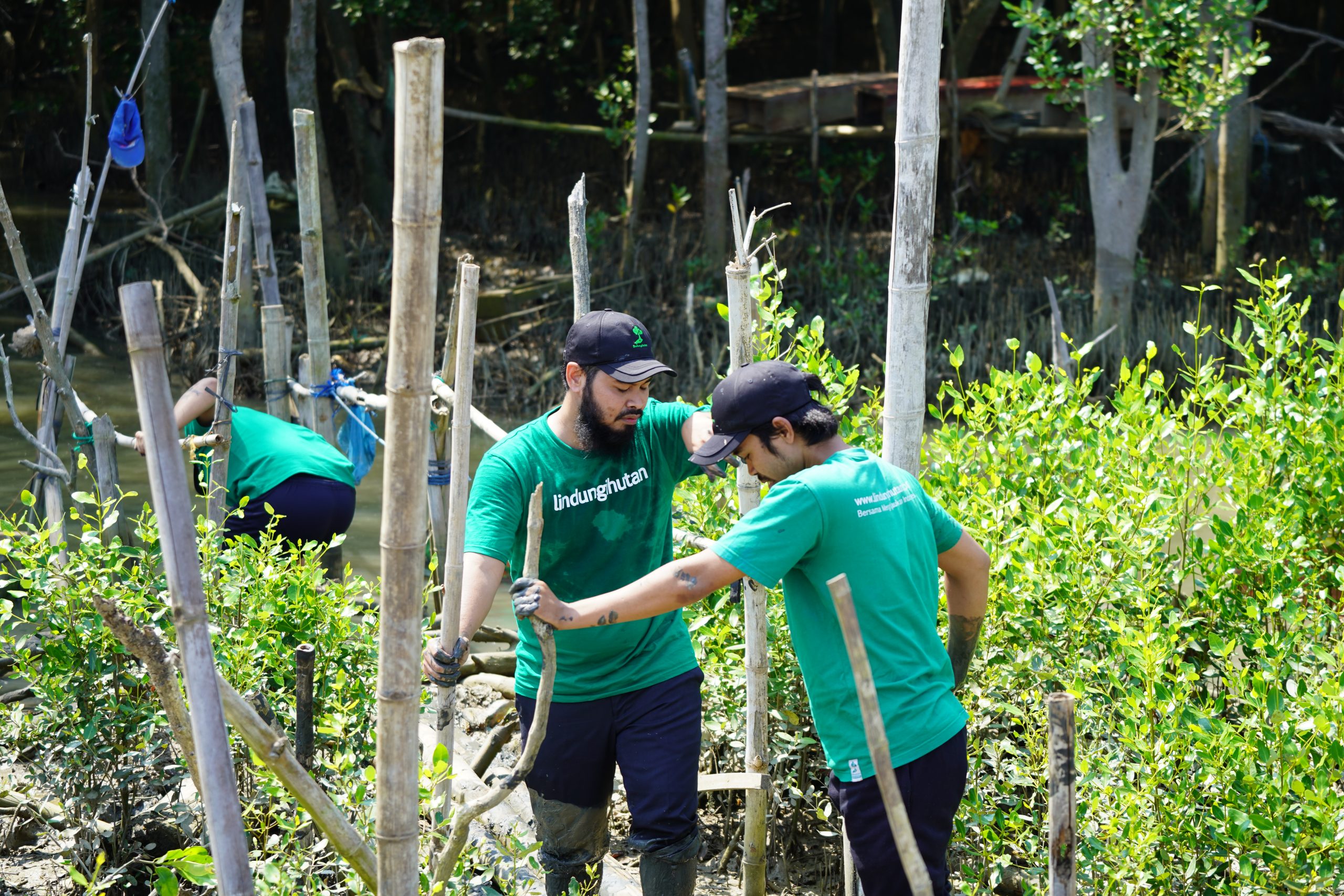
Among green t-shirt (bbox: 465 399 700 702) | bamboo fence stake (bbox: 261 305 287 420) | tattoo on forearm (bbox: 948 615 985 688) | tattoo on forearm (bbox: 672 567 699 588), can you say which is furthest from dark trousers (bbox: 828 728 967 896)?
bamboo fence stake (bbox: 261 305 287 420)

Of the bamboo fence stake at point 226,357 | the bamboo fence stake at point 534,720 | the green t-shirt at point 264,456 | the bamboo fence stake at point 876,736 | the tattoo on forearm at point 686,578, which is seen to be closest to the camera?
the bamboo fence stake at point 876,736

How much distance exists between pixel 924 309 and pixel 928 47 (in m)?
0.56

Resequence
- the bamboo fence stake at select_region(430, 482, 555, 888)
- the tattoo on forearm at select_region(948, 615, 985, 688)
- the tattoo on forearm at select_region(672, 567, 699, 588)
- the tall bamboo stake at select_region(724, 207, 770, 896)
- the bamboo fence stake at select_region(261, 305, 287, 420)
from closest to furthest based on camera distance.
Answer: the bamboo fence stake at select_region(430, 482, 555, 888)
the tattoo on forearm at select_region(672, 567, 699, 588)
the tattoo on forearm at select_region(948, 615, 985, 688)
the tall bamboo stake at select_region(724, 207, 770, 896)
the bamboo fence stake at select_region(261, 305, 287, 420)

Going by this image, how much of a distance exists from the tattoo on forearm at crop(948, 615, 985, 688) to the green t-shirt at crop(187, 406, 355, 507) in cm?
268

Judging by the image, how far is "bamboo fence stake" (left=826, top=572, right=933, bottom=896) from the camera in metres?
1.50

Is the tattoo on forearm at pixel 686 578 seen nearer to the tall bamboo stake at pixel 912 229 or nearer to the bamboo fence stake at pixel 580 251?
the tall bamboo stake at pixel 912 229

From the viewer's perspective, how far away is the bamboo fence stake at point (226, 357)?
151 inches

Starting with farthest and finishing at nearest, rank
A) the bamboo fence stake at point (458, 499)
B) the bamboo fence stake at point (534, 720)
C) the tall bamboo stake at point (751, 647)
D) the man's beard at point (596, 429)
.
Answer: the man's beard at point (596, 429)
the tall bamboo stake at point (751, 647)
the bamboo fence stake at point (458, 499)
the bamboo fence stake at point (534, 720)

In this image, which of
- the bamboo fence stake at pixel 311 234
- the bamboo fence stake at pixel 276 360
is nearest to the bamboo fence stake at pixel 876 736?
the bamboo fence stake at pixel 311 234

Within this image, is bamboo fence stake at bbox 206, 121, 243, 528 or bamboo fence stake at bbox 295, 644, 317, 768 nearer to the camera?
bamboo fence stake at bbox 295, 644, 317, 768

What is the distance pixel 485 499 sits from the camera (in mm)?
2910

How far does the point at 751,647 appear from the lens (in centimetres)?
315

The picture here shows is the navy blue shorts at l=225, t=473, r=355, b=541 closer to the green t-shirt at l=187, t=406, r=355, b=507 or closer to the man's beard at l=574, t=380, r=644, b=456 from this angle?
the green t-shirt at l=187, t=406, r=355, b=507

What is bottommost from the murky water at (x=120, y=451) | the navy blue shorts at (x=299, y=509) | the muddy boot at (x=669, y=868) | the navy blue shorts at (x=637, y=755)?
the murky water at (x=120, y=451)
